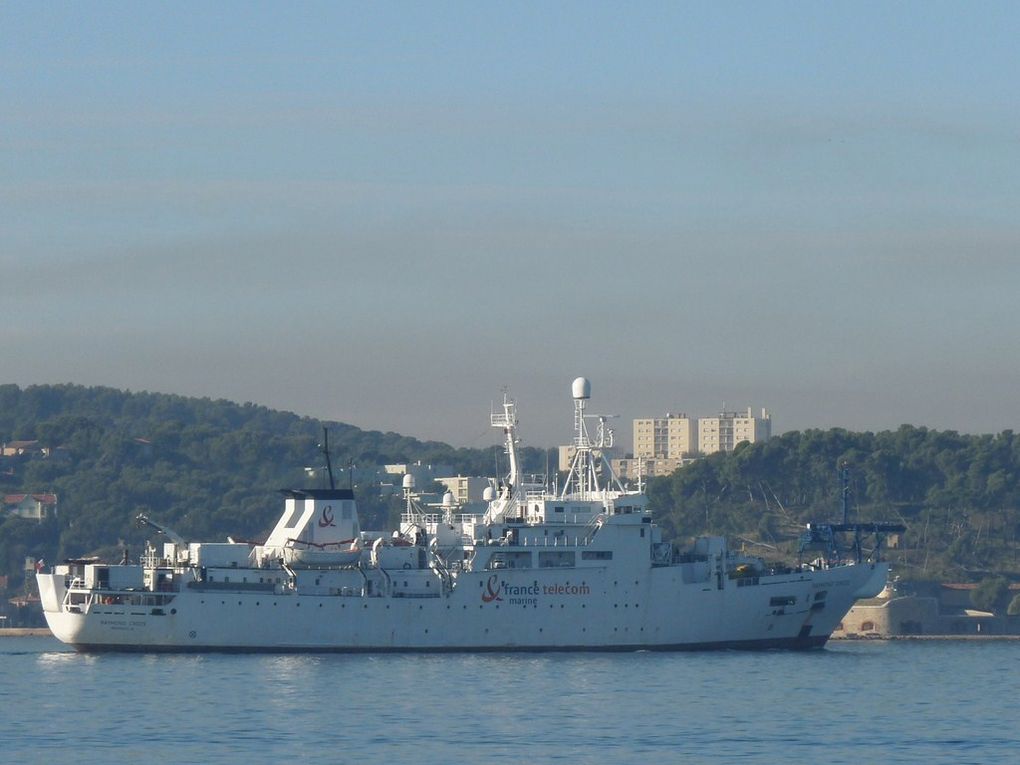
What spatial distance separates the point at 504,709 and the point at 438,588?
17.1m

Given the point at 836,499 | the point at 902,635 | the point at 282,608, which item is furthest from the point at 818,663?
the point at 836,499

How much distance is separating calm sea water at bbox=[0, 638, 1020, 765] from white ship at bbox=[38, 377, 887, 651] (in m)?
1.39

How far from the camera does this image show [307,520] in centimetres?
6556

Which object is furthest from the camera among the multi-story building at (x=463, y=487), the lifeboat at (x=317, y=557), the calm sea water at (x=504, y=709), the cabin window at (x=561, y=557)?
the multi-story building at (x=463, y=487)

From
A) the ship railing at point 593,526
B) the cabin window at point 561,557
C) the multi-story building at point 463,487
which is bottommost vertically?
the cabin window at point 561,557

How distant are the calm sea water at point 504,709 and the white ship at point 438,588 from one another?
4.56ft

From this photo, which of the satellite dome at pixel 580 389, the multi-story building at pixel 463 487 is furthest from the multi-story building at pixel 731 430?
the satellite dome at pixel 580 389

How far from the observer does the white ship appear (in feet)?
207

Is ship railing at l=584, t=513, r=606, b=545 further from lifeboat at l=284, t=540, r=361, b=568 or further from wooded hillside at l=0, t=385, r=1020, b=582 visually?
wooded hillside at l=0, t=385, r=1020, b=582

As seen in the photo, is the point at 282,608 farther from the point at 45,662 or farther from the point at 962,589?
the point at 962,589

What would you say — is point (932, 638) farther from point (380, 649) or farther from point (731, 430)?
point (731, 430)

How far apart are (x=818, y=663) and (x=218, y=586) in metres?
19.2

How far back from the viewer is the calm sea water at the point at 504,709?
41062mm

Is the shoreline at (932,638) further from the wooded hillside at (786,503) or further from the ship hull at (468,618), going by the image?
the ship hull at (468,618)
